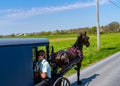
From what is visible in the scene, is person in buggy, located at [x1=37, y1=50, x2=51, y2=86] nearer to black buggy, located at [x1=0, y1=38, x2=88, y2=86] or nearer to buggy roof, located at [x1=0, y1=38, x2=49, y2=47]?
black buggy, located at [x1=0, y1=38, x2=88, y2=86]

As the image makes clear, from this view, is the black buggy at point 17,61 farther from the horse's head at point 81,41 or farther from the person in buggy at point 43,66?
the horse's head at point 81,41

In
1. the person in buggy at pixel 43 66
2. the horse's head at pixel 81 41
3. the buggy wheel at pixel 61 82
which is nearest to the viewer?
the person in buggy at pixel 43 66

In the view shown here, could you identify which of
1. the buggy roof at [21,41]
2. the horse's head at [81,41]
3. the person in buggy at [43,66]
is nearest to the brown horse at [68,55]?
the horse's head at [81,41]

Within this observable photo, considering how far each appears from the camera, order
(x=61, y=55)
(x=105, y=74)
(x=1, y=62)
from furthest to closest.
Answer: (x=105, y=74) → (x=61, y=55) → (x=1, y=62)

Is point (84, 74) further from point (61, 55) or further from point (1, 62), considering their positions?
point (1, 62)

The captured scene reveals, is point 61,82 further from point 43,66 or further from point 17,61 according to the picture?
point 17,61

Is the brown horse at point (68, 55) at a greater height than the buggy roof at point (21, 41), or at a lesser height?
lesser

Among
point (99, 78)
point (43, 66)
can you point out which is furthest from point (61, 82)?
point (99, 78)

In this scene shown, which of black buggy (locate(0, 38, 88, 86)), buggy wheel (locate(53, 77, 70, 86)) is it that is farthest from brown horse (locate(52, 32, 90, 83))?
black buggy (locate(0, 38, 88, 86))

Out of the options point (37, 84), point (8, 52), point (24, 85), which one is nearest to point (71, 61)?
point (37, 84)

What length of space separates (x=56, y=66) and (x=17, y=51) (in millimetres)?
3555

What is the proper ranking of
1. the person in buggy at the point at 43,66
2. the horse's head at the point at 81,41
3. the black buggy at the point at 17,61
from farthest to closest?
the horse's head at the point at 81,41 < the person in buggy at the point at 43,66 < the black buggy at the point at 17,61

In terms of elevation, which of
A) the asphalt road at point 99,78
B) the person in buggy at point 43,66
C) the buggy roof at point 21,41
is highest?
the buggy roof at point 21,41

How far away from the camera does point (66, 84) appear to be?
1002 centimetres
